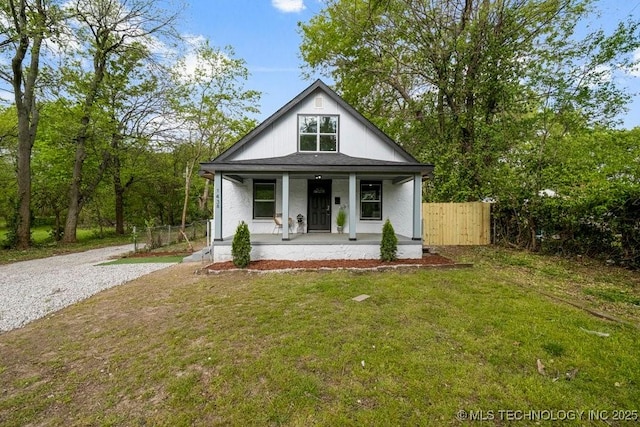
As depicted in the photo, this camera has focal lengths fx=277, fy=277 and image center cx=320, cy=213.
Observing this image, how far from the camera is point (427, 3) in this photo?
1291cm

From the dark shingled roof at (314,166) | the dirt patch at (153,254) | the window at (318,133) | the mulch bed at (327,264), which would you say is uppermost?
the window at (318,133)

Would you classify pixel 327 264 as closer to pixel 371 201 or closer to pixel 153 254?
pixel 371 201

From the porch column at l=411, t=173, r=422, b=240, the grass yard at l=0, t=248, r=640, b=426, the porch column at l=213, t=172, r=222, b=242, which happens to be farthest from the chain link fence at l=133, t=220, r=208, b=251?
the porch column at l=411, t=173, r=422, b=240

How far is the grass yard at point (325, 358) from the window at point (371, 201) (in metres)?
5.41

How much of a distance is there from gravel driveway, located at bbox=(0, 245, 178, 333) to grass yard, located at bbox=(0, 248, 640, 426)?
0.64 m

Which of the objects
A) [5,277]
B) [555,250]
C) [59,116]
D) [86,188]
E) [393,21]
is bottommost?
[5,277]

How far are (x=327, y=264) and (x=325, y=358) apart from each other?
15.3ft

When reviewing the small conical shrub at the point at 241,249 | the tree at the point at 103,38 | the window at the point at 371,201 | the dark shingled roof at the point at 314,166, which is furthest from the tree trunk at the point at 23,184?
the window at the point at 371,201

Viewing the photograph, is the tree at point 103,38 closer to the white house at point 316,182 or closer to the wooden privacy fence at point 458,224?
the white house at point 316,182

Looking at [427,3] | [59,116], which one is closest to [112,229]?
[59,116]

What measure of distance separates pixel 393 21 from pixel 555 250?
40.4 feet

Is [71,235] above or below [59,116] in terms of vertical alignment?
below

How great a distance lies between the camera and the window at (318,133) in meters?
10.2

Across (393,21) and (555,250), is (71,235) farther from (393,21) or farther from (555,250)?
(555,250)
